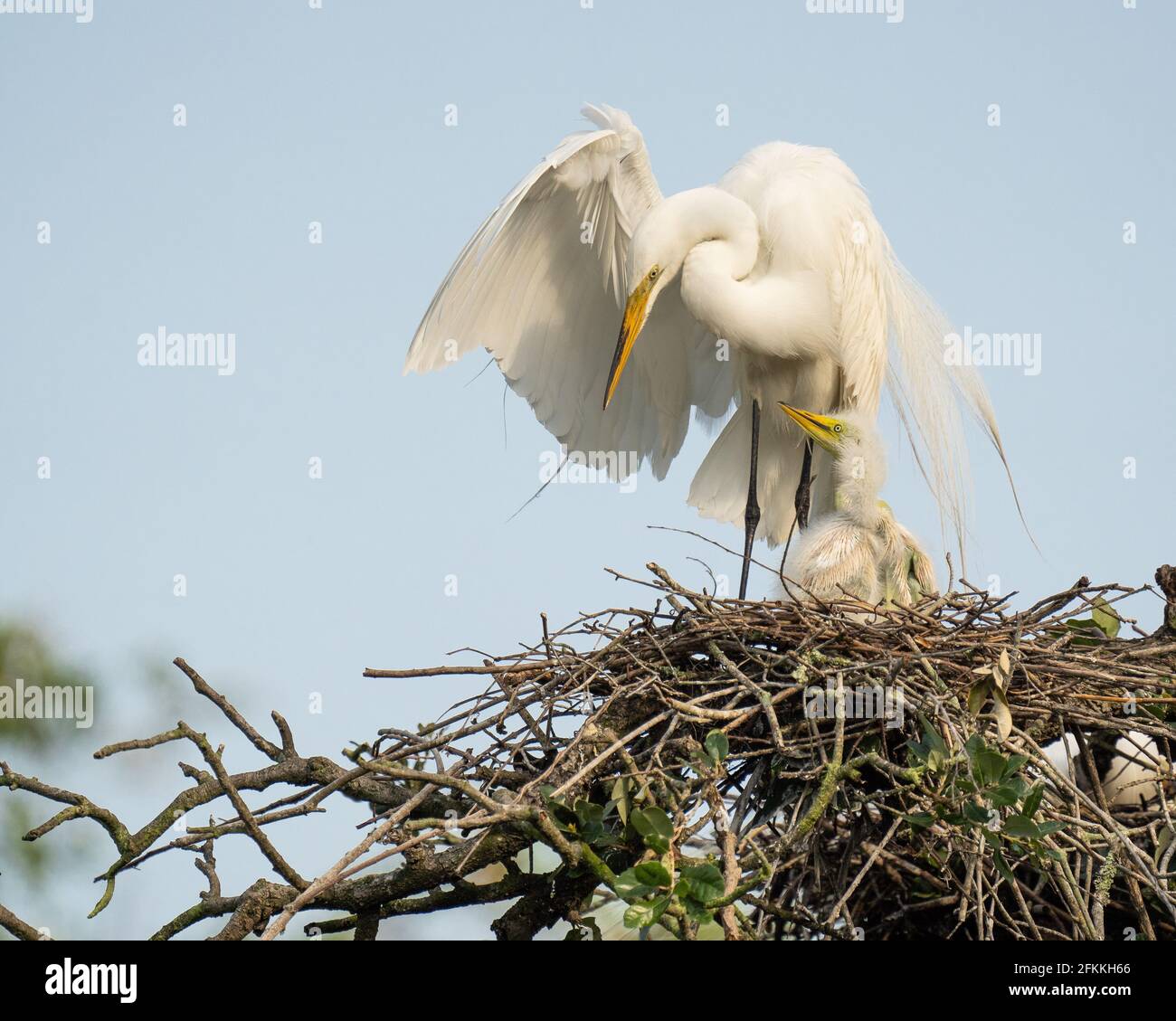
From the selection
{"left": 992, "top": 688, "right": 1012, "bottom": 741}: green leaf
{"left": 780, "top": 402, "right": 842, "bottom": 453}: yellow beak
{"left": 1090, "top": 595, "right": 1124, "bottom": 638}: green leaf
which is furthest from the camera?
{"left": 780, "top": 402, "right": 842, "bottom": 453}: yellow beak

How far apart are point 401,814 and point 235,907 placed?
359 millimetres

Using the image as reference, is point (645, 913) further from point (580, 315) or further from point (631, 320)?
point (580, 315)

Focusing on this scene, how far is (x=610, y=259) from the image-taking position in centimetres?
473

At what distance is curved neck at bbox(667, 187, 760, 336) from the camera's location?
423 centimetres

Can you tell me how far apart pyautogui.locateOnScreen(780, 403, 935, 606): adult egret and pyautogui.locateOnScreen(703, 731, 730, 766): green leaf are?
1.43 meters

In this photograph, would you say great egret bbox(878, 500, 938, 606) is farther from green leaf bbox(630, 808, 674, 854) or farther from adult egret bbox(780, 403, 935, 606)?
green leaf bbox(630, 808, 674, 854)

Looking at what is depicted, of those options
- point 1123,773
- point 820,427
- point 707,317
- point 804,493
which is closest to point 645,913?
point 1123,773

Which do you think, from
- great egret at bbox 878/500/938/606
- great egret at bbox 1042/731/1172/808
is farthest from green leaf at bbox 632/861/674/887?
great egret at bbox 878/500/938/606

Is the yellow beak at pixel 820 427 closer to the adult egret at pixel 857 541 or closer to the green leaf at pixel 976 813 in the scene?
the adult egret at pixel 857 541

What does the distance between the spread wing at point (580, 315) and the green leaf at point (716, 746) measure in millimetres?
2363

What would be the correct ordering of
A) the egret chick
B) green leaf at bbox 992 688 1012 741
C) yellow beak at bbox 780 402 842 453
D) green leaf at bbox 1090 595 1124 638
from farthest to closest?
yellow beak at bbox 780 402 842 453 < the egret chick < green leaf at bbox 1090 595 1124 638 < green leaf at bbox 992 688 1012 741

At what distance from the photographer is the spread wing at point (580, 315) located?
4.32 metres
